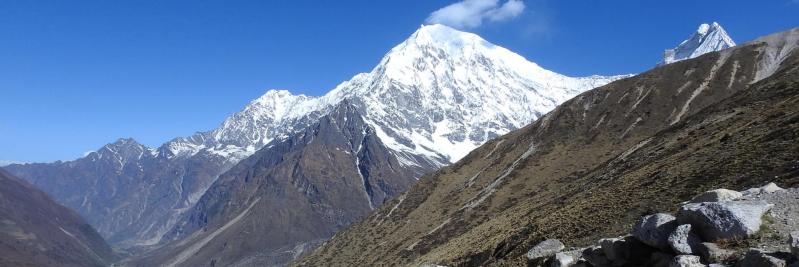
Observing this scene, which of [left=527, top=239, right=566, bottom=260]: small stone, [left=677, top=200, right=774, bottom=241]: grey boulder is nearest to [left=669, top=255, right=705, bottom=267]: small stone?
[left=677, top=200, right=774, bottom=241]: grey boulder

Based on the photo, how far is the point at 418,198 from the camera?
196 m

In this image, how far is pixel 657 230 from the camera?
23.3 meters

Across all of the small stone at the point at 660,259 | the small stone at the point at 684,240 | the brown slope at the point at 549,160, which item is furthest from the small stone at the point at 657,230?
the brown slope at the point at 549,160

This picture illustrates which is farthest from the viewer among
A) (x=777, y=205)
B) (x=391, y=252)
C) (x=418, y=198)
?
(x=418, y=198)

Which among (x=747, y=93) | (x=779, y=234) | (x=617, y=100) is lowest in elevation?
(x=779, y=234)

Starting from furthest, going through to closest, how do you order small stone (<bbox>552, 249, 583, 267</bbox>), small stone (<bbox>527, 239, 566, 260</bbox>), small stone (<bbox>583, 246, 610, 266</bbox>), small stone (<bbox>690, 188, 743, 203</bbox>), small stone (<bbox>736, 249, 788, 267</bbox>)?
small stone (<bbox>527, 239, 566, 260</bbox>)
small stone (<bbox>552, 249, 583, 267</bbox>)
small stone (<bbox>583, 246, 610, 266</bbox>)
small stone (<bbox>690, 188, 743, 203</bbox>)
small stone (<bbox>736, 249, 788, 267</bbox>)

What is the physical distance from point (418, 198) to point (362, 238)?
22744 mm

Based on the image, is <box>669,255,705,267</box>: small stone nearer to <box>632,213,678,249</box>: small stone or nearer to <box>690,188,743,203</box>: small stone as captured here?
<box>632,213,678,249</box>: small stone

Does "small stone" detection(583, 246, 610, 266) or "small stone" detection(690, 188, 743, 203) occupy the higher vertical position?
"small stone" detection(690, 188, 743, 203)

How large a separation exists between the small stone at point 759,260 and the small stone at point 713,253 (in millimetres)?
995

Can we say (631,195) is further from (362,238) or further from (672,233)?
(362,238)

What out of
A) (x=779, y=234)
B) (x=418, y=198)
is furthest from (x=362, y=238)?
(x=779, y=234)

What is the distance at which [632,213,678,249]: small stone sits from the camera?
2309 centimetres

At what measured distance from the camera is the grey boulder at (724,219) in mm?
21844
